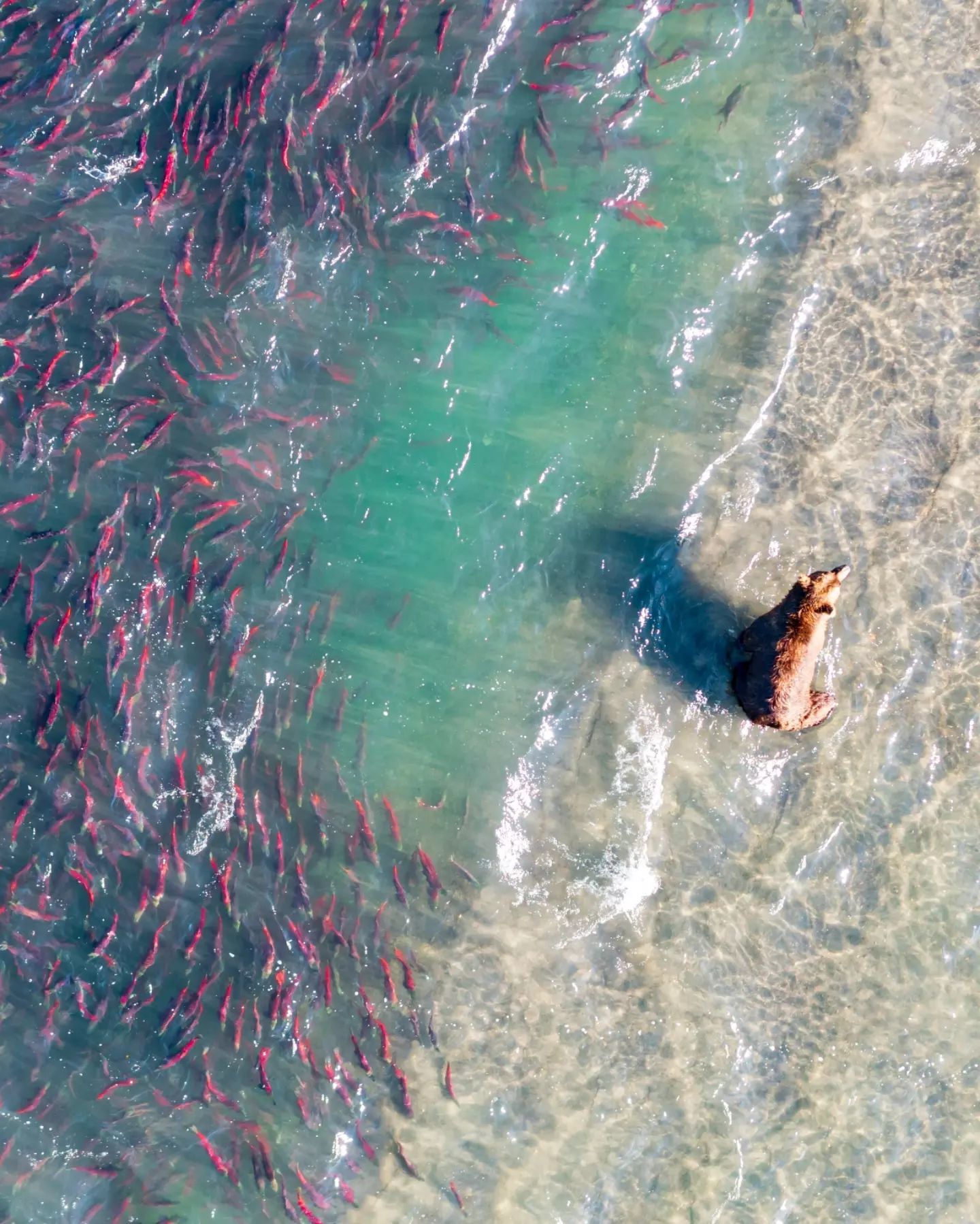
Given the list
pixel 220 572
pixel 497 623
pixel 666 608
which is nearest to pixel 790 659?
pixel 666 608

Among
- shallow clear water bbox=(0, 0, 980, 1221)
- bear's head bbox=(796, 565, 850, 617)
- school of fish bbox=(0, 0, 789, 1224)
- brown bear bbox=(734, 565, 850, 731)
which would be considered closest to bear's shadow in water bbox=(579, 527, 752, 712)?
shallow clear water bbox=(0, 0, 980, 1221)

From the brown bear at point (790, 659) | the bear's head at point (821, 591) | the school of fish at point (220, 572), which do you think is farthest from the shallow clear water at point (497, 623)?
the bear's head at point (821, 591)

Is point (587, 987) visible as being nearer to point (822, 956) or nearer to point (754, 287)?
point (822, 956)

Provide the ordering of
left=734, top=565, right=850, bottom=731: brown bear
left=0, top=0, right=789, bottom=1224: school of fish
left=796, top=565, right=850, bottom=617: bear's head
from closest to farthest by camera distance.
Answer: left=796, top=565, right=850, bottom=617: bear's head
left=734, top=565, right=850, bottom=731: brown bear
left=0, top=0, right=789, bottom=1224: school of fish

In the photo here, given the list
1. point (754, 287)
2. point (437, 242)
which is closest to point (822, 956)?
point (754, 287)

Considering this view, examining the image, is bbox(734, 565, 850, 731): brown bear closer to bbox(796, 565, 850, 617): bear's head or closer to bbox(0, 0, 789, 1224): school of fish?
bbox(796, 565, 850, 617): bear's head

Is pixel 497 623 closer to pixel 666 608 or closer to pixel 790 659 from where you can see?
pixel 666 608
